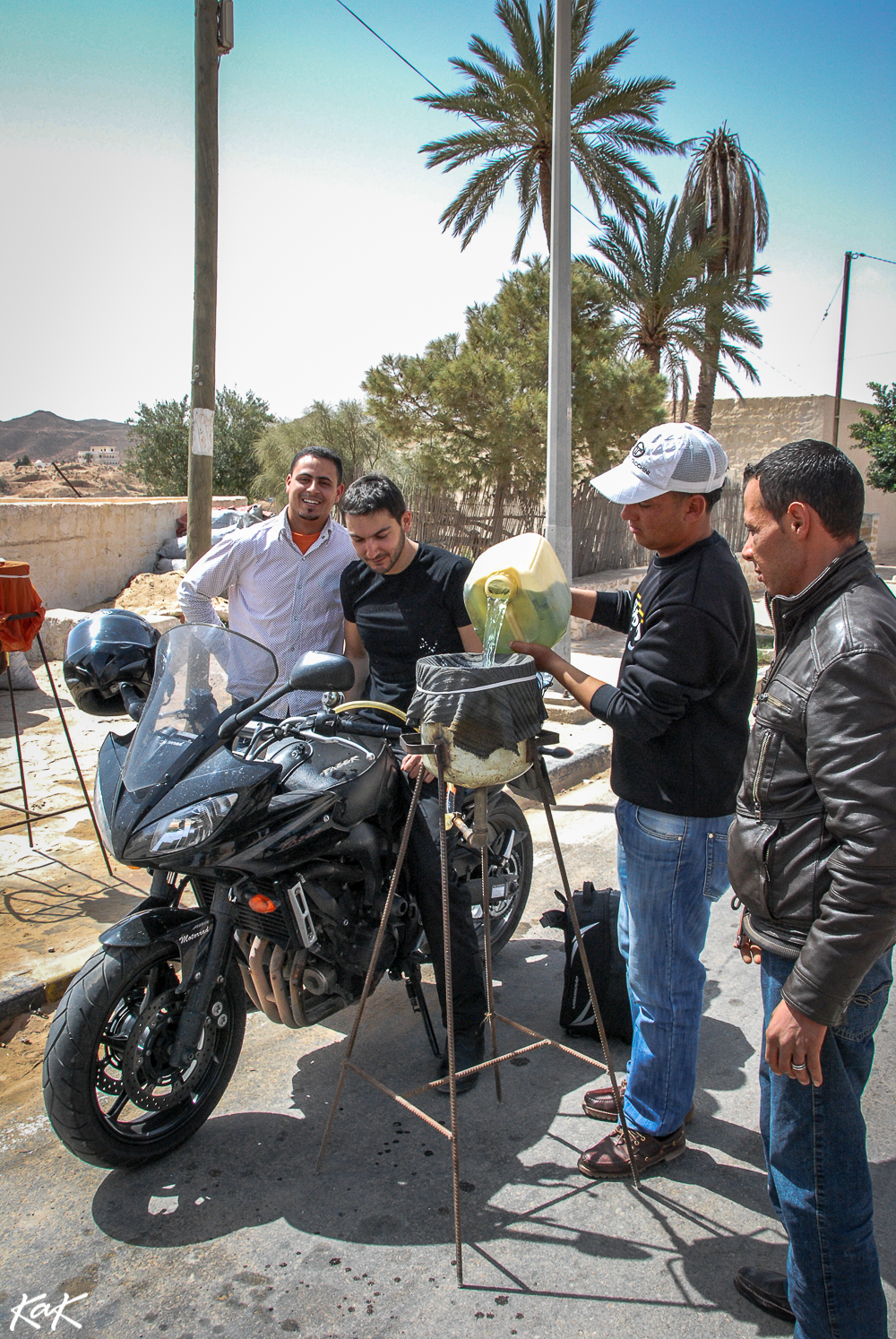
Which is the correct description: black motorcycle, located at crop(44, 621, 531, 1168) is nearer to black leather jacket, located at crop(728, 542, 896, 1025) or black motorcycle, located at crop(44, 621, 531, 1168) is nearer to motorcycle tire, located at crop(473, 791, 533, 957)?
motorcycle tire, located at crop(473, 791, 533, 957)

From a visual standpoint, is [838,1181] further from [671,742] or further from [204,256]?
[204,256]

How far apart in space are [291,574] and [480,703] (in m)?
1.96

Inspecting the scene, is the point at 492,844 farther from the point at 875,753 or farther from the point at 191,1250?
the point at 875,753

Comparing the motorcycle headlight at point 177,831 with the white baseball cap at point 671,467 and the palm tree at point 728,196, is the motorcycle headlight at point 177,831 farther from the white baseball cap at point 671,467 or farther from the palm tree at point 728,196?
the palm tree at point 728,196

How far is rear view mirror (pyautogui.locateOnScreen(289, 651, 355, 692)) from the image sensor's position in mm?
2605

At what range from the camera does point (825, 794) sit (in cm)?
170

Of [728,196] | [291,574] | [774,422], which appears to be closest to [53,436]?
[774,422]

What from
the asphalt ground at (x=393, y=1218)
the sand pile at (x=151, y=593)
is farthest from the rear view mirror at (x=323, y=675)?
the sand pile at (x=151, y=593)

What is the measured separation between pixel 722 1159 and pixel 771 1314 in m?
0.58

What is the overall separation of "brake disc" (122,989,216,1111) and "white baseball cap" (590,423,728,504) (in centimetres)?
191

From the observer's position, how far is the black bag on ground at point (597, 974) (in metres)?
3.36

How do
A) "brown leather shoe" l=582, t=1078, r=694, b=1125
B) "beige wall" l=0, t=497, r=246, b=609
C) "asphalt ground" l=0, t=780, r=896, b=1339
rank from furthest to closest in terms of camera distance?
1. "beige wall" l=0, t=497, r=246, b=609
2. "brown leather shoe" l=582, t=1078, r=694, b=1125
3. "asphalt ground" l=0, t=780, r=896, b=1339

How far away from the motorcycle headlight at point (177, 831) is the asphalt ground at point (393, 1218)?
1.03 meters

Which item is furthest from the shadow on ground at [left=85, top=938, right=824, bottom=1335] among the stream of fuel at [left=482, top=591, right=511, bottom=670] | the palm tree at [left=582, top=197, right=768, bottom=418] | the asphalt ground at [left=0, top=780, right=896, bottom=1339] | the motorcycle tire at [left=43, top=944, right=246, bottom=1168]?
the palm tree at [left=582, top=197, right=768, bottom=418]
